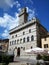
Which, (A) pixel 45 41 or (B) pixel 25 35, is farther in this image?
(B) pixel 25 35

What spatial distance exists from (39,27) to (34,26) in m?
1.59

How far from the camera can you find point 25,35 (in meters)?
37.4

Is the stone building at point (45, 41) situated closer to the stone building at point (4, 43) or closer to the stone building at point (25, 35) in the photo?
the stone building at point (25, 35)

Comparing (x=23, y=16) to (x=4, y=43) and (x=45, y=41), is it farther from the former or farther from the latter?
(x=45, y=41)

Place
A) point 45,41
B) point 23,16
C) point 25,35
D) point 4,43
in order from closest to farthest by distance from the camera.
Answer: point 45,41
point 25,35
point 23,16
point 4,43

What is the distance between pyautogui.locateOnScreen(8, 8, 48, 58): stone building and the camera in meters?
34.4

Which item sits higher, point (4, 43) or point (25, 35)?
point (25, 35)

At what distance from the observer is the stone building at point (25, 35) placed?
113 ft

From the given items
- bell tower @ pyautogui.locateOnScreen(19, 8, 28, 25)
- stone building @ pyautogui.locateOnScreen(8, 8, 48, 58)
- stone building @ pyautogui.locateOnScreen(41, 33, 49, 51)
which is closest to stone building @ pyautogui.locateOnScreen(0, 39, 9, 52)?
stone building @ pyautogui.locateOnScreen(8, 8, 48, 58)

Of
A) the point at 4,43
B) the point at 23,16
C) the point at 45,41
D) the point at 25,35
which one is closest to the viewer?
Result: the point at 45,41

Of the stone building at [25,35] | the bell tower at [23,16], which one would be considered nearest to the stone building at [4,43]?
the stone building at [25,35]

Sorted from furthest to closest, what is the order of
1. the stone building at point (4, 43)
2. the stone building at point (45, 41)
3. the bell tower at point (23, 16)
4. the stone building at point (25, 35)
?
1. the stone building at point (4, 43)
2. the bell tower at point (23, 16)
3. the stone building at point (25, 35)
4. the stone building at point (45, 41)

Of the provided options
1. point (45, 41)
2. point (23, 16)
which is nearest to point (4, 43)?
point (23, 16)

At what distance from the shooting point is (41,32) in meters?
36.3
